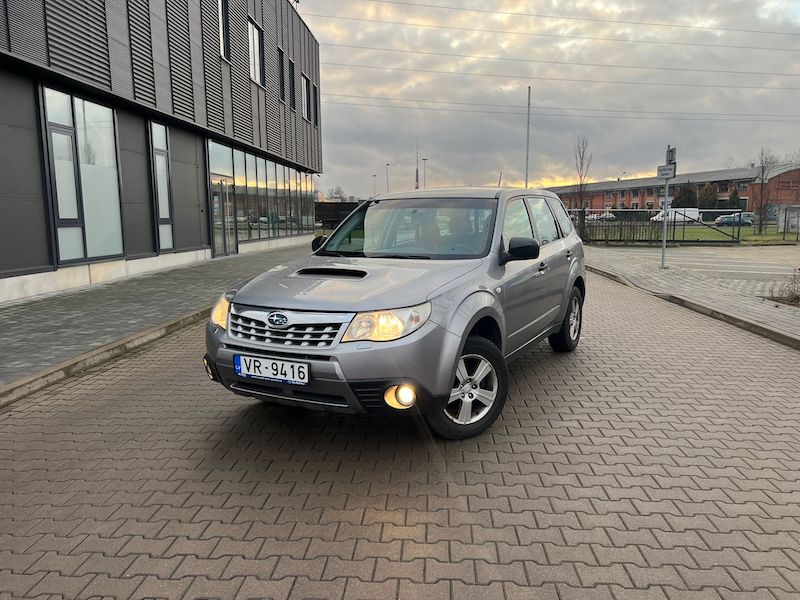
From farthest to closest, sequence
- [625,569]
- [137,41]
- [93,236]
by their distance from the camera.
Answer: [137,41] → [93,236] → [625,569]

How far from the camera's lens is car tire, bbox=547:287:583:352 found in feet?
20.4

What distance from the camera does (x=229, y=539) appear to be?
2789 millimetres

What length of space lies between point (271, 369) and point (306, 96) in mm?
28670

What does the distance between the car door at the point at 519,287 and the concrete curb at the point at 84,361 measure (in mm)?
4403

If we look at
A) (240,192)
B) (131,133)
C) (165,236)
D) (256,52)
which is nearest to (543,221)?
(131,133)

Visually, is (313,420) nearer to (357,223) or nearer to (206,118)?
(357,223)

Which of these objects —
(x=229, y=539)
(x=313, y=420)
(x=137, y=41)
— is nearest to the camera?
(x=229, y=539)

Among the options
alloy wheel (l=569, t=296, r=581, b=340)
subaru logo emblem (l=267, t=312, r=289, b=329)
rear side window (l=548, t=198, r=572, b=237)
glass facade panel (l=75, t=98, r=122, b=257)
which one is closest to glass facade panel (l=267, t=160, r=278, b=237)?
glass facade panel (l=75, t=98, r=122, b=257)

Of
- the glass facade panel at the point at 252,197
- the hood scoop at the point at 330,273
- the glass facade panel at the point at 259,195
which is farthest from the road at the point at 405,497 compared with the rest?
the glass facade panel at the point at 252,197

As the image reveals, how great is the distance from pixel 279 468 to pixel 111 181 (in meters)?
11.4

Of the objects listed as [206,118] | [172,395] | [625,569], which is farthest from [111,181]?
[625,569]

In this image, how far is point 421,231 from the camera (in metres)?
4.69

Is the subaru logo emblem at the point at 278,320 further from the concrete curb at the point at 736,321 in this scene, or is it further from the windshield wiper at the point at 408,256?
the concrete curb at the point at 736,321

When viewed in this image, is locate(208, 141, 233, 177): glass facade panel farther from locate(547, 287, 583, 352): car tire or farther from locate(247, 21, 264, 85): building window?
locate(547, 287, 583, 352): car tire
